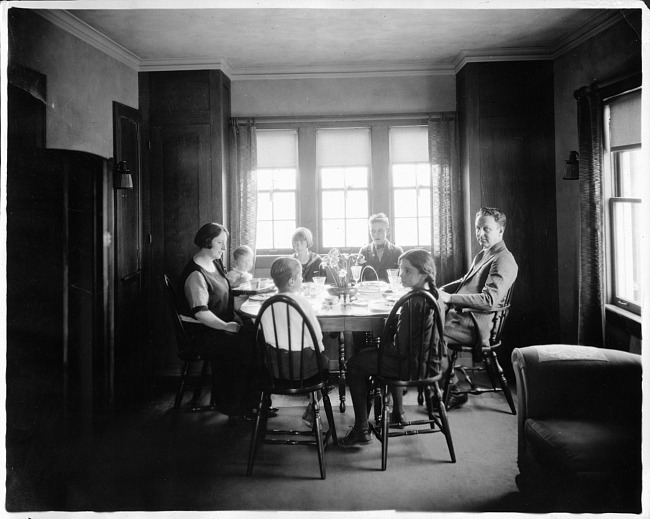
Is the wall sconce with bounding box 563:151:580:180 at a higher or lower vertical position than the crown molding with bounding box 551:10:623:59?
lower

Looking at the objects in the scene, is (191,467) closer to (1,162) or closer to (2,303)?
(2,303)

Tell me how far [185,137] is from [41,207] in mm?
2253

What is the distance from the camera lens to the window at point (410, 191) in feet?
16.3

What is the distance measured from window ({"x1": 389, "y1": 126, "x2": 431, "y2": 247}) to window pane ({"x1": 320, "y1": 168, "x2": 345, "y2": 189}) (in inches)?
19.8

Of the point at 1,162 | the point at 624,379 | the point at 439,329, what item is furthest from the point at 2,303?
the point at 624,379

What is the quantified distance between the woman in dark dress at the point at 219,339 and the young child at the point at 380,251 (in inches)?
66.1

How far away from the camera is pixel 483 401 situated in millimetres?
3516

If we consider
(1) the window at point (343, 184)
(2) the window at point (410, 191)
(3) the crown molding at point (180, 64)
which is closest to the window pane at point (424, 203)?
(2) the window at point (410, 191)

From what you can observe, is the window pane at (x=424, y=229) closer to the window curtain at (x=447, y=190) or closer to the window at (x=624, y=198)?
the window curtain at (x=447, y=190)

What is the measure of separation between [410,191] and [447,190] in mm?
418

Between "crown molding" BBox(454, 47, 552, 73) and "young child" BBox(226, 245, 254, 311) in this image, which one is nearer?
"young child" BBox(226, 245, 254, 311)

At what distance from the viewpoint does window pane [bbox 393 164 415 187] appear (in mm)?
5000

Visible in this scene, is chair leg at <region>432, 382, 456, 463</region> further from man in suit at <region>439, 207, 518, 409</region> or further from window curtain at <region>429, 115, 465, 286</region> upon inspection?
window curtain at <region>429, 115, 465, 286</region>

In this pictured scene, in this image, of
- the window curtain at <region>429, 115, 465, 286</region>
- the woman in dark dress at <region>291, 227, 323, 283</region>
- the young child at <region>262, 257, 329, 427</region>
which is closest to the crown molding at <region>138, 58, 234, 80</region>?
the woman in dark dress at <region>291, 227, 323, 283</region>
